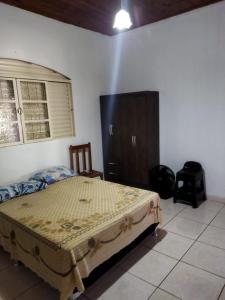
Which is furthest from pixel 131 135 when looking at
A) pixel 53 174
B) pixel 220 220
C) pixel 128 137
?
pixel 220 220

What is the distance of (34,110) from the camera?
323 cm

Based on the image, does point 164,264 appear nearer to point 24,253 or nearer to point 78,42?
point 24,253

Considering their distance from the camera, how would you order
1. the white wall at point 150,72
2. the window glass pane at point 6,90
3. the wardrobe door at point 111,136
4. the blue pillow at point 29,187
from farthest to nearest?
the wardrobe door at point 111,136, the white wall at point 150,72, the window glass pane at point 6,90, the blue pillow at point 29,187

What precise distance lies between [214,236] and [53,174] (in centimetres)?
221

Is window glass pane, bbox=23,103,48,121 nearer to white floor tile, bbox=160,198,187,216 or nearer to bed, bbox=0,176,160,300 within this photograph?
bed, bbox=0,176,160,300

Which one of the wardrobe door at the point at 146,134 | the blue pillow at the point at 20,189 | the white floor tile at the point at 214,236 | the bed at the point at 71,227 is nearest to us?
the bed at the point at 71,227

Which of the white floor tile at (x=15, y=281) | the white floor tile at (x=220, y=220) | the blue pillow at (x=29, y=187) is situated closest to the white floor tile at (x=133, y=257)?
the white floor tile at (x=15, y=281)

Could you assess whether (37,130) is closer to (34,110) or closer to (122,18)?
(34,110)

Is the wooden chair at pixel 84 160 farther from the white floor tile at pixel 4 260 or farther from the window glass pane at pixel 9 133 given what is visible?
the white floor tile at pixel 4 260

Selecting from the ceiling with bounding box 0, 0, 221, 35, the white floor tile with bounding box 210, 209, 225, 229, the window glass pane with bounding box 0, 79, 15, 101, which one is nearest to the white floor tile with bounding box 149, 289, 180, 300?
the white floor tile with bounding box 210, 209, 225, 229

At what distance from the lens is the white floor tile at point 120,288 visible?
1798mm

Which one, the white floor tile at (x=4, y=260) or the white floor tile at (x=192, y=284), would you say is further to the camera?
the white floor tile at (x=4, y=260)

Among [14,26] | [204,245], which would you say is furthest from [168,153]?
[14,26]

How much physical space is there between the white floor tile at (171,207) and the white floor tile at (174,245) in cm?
59
